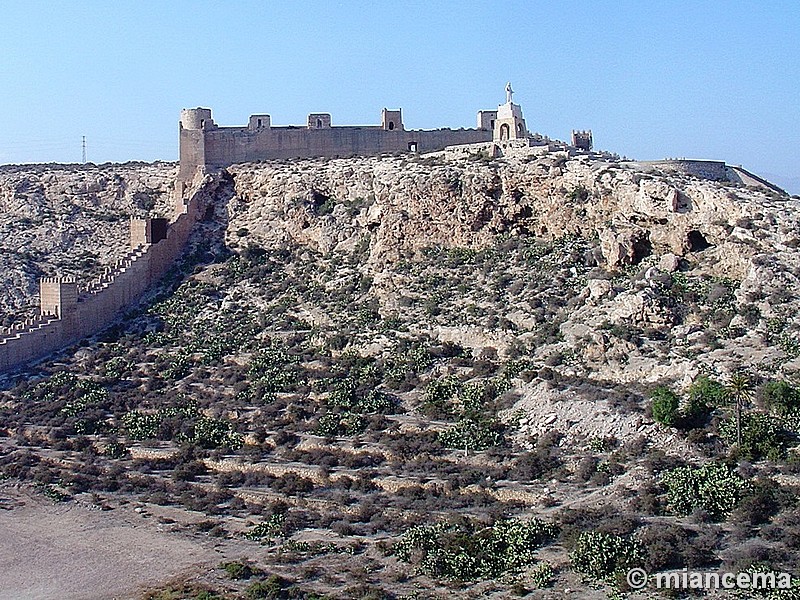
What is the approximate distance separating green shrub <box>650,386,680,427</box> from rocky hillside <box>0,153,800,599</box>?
0.07 m

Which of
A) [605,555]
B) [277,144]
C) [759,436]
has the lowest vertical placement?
[605,555]

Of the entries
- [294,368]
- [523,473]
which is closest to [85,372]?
[294,368]

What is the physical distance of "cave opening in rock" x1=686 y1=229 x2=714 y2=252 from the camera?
91.7 feet

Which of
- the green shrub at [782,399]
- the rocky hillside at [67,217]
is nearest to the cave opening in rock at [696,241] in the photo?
the green shrub at [782,399]

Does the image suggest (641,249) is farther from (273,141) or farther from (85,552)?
(85,552)

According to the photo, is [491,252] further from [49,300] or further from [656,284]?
[49,300]

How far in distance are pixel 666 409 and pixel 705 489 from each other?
2599 mm

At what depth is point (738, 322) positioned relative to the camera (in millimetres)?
24609

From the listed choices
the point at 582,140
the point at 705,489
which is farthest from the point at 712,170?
the point at 705,489

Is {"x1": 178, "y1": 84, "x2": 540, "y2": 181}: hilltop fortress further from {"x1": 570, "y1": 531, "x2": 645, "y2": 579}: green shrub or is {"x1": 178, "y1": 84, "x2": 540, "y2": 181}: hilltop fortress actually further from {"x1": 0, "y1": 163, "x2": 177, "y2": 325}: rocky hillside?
{"x1": 570, "y1": 531, "x2": 645, "y2": 579}: green shrub

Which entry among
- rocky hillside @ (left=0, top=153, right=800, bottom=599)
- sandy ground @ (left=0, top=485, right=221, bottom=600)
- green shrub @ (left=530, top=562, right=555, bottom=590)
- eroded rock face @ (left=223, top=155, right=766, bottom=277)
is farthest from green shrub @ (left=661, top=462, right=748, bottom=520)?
sandy ground @ (left=0, top=485, right=221, bottom=600)

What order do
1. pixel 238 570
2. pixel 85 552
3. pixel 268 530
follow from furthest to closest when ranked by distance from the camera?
pixel 268 530 → pixel 85 552 → pixel 238 570

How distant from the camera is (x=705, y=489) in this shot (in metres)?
19.6

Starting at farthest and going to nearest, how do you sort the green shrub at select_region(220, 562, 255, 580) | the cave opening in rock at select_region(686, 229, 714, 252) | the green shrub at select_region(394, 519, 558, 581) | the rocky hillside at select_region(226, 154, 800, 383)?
the cave opening in rock at select_region(686, 229, 714, 252) → the rocky hillside at select_region(226, 154, 800, 383) → the green shrub at select_region(220, 562, 255, 580) → the green shrub at select_region(394, 519, 558, 581)
